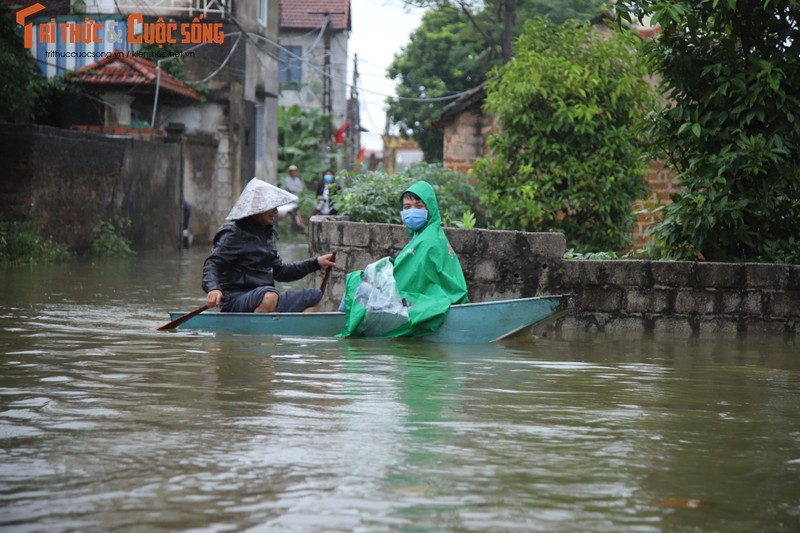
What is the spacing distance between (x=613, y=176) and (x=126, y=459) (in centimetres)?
887

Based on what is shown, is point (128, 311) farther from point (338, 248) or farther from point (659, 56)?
point (659, 56)

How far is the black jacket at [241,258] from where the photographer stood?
30.4 ft

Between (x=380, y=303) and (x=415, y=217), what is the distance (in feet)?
2.48

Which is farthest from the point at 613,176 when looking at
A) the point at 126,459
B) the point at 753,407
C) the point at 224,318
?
the point at 126,459

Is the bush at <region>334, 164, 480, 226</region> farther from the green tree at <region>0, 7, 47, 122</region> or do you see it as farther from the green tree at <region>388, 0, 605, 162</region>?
the green tree at <region>388, 0, 605, 162</region>

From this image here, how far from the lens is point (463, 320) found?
9117 millimetres

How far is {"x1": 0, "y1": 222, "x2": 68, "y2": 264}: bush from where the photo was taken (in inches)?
654

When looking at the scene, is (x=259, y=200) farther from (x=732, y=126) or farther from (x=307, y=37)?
(x=307, y=37)

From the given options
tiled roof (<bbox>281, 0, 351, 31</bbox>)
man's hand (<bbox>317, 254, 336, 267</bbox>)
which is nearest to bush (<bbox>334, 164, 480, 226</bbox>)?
man's hand (<bbox>317, 254, 336, 267</bbox>)

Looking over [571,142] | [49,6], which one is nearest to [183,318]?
[571,142]

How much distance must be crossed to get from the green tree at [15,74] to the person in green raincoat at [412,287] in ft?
37.2

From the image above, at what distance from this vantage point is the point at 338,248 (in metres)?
11.3

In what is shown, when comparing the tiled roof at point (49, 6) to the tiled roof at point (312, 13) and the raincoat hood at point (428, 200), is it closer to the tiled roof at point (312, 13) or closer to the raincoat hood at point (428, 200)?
the raincoat hood at point (428, 200)

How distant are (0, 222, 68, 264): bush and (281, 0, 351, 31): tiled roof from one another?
104 feet
